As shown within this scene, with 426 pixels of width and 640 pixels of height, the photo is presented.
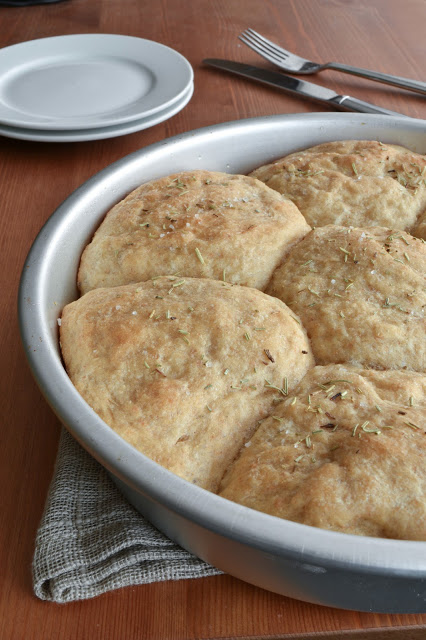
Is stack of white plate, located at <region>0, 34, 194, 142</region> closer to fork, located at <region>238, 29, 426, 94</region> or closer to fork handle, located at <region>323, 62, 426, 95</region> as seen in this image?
fork, located at <region>238, 29, 426, 94</region>

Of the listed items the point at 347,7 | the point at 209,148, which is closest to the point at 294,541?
the point at 209,148

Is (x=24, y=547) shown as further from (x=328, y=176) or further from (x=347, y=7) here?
(x=347, y=7)

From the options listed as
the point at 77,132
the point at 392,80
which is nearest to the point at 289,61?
the point at 392,80

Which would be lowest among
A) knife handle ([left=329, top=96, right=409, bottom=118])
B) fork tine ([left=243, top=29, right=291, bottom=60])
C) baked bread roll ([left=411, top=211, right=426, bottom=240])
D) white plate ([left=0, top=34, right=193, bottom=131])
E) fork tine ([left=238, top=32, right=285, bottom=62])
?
white plate ([left=0, top=34, right=193, bottom=131])

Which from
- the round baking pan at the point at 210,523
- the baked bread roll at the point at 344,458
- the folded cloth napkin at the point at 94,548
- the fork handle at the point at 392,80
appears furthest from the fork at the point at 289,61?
the folded cloth napkin at the point at 94,548

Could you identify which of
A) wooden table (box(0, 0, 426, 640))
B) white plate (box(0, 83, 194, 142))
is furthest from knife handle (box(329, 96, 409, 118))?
white plate (box(0, 83, 194, 142))

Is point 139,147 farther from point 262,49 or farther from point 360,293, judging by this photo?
point 360,293
